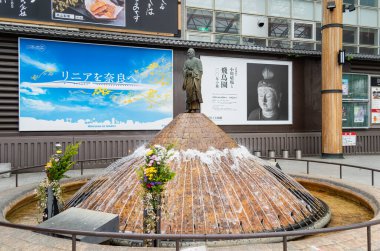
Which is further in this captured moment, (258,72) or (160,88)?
(258,72)

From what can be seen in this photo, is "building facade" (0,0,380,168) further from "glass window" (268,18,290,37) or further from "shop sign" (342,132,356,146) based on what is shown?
"shop sign" (342,132,356,146)

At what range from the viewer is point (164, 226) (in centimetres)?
571

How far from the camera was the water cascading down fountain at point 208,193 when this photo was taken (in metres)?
5.86

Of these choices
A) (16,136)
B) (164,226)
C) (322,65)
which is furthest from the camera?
(322,65)

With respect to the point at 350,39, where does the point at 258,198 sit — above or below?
below

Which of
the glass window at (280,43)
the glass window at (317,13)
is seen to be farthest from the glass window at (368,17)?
the glass window at (280,43)

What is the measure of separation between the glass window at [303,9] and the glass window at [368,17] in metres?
3.35

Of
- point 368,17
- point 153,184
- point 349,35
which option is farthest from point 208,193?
point 368,17

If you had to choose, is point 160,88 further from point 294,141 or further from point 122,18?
point 294,141

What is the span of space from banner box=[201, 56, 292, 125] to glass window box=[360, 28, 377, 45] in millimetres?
6160

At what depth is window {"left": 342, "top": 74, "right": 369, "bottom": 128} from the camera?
19484mm

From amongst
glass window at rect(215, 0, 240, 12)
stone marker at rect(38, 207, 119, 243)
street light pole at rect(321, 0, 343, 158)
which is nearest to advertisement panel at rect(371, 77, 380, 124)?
street light pole at rect(321, 0, 343, 158)

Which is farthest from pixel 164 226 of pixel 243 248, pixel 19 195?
pixel 19 195

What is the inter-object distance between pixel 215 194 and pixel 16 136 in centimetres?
1057
